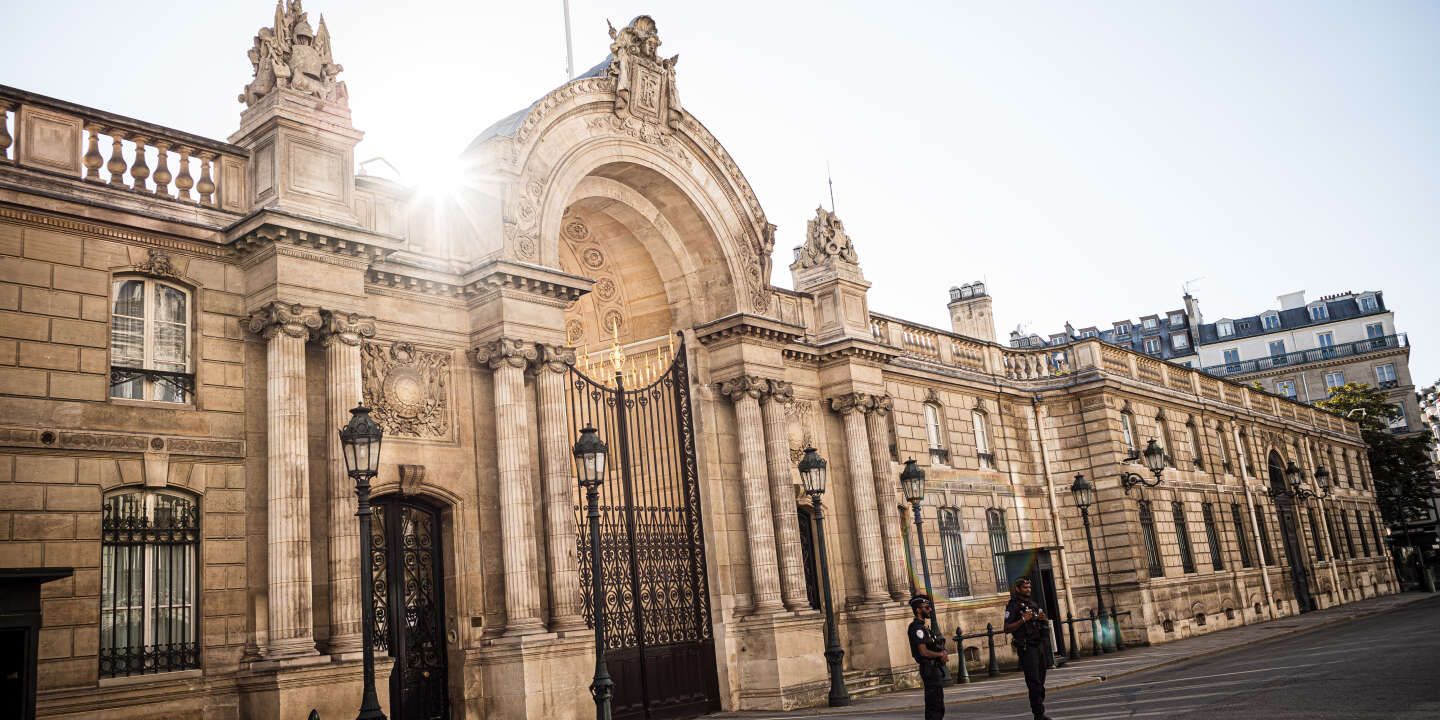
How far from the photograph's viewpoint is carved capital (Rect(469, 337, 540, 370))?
1711 centimetres

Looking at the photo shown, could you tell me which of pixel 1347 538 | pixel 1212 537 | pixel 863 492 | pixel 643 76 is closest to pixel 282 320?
pixel 643 76

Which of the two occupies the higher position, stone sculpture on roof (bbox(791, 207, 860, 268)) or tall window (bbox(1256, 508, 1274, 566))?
stone sculpture on roof (bbox(791, 207, 860, 268))

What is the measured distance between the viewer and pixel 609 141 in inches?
811

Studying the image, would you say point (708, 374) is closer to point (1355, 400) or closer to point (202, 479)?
point (202, 479)

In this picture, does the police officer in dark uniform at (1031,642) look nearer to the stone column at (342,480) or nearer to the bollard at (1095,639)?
the stone column at (342,480)

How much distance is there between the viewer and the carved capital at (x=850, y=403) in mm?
24391

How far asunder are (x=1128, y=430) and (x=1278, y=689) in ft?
66.5

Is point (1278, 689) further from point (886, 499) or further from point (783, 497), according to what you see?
point (886, 499)

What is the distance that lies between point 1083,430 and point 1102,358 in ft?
8.20

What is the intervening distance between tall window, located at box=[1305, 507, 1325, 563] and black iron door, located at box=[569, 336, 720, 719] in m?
35.8

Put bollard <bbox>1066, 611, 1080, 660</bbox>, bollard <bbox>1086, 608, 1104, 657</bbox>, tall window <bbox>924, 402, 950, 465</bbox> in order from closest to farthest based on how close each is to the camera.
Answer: tall window <bbox>924, 402, 950, 465</bbox> → bollard <bbox>1066, 611, 1080, 660</bbox> → bollard <bbox>1086, 608, 1104, 657</bbox>

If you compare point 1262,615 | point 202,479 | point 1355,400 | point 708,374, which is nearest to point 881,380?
point 708,374

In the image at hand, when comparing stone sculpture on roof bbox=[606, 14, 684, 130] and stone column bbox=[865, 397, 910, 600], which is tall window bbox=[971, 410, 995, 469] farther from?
stone sculpture on roof bbox=[606, 14, 684, 130]

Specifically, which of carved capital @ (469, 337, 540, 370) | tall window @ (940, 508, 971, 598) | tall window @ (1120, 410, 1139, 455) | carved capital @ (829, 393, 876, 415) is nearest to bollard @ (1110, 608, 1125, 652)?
tall window @ (1120, 410, 1139, 455)
